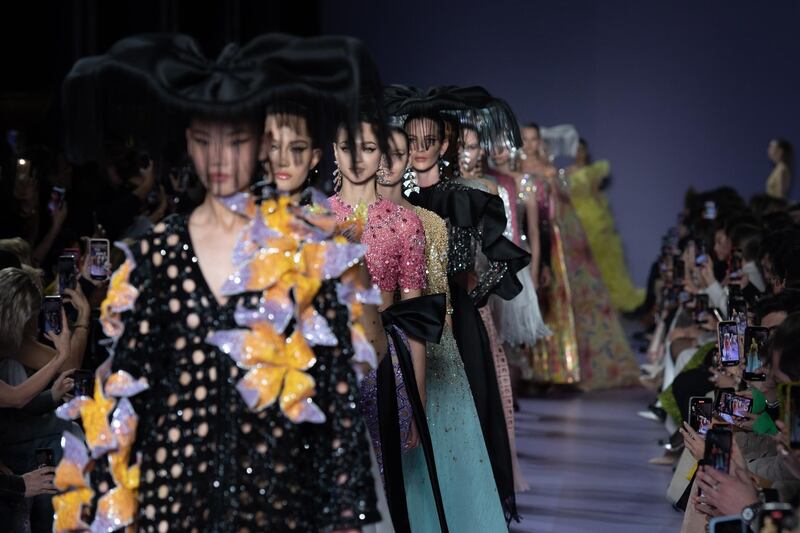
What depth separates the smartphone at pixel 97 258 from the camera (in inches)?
157

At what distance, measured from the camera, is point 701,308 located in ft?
18.6

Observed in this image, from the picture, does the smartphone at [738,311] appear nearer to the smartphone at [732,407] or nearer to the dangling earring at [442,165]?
the smartphone at [732,407]

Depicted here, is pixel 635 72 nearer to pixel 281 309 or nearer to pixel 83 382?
pixel 83 382

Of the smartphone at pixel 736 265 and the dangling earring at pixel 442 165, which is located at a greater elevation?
the dangling earring at pixel 442 165

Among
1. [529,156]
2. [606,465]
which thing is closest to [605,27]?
[529,156]

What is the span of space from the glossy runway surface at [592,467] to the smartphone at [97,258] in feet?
5.61

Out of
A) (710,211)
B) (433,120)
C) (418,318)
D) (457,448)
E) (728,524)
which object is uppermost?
(433,120)

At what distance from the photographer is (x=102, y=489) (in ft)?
7.03

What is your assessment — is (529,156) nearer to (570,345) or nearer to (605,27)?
(570,345)

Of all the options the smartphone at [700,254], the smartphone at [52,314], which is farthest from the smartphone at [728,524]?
the smartphone at [700,254]

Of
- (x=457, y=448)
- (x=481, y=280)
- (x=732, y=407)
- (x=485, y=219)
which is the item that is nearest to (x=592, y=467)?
(x=481, y=280)

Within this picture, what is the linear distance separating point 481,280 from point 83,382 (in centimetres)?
166

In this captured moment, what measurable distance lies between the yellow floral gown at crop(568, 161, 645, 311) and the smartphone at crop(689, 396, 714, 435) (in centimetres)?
847

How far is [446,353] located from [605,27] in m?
9.18
